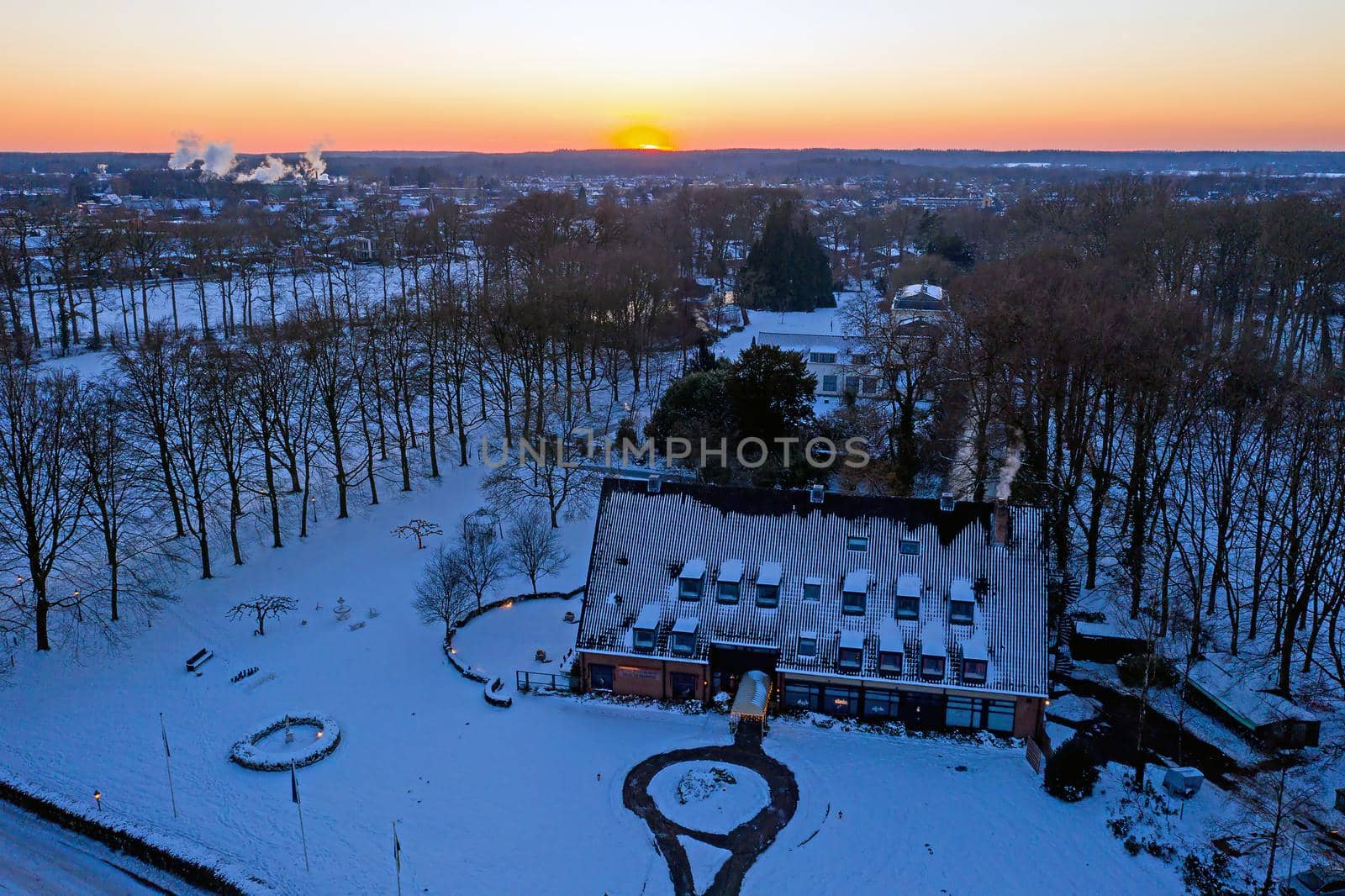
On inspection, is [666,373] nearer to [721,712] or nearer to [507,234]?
[507,234]

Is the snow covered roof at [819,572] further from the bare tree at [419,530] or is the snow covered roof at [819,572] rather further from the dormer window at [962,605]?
the bare tree at [419,530]

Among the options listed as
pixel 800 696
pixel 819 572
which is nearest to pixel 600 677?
pixel 800 696

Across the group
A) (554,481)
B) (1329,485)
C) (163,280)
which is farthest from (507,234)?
(1329,485)

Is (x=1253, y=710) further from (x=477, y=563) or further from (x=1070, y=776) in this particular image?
(x=477, y=563)

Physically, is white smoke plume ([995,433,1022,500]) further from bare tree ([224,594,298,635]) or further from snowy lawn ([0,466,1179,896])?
bare tree ([224,594,298,635])

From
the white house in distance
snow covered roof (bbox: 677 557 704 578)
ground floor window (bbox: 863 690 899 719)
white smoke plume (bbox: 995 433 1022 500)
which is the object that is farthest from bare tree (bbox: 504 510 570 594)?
the white house in distance

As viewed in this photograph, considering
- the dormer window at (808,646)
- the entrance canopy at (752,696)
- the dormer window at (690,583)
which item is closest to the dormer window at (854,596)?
the dormer window at (808,646)
